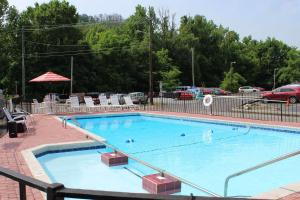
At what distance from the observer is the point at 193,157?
1152 centimetres

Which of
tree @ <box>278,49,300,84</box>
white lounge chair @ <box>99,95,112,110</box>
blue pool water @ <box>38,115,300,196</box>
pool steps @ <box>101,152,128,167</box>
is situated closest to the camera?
blue pool water @ <box>38,115,300,196</box>

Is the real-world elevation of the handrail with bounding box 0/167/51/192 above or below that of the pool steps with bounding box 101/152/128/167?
above

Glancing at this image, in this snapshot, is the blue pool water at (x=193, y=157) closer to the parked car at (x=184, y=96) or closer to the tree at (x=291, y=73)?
the parked car at (x=184, y=96)

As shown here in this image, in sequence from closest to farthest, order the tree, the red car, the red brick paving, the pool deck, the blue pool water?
the red brick paving
the pool deck
the blue pool water
the red car
the tree

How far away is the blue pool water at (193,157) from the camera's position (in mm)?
8843

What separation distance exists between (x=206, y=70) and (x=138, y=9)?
18.7 metres

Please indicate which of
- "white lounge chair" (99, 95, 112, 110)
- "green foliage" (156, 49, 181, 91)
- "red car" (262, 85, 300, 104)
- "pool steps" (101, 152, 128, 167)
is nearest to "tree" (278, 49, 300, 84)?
"green foliage" (156, 49, 181, 91)

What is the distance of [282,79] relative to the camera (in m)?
75.3

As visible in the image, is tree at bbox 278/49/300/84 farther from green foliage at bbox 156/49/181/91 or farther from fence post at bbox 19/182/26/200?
fence post at bbox 19/182/26/200

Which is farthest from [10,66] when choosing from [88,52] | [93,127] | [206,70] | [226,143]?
[206,70]

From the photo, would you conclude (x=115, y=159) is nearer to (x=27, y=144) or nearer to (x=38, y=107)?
(x=27, y=144)

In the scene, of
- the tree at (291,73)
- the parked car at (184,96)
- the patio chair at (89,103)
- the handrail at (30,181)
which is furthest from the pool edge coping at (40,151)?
the tree at (291,73)

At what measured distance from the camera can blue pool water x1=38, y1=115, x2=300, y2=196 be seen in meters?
8.84

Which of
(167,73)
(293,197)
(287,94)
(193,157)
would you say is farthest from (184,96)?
(293,197)
